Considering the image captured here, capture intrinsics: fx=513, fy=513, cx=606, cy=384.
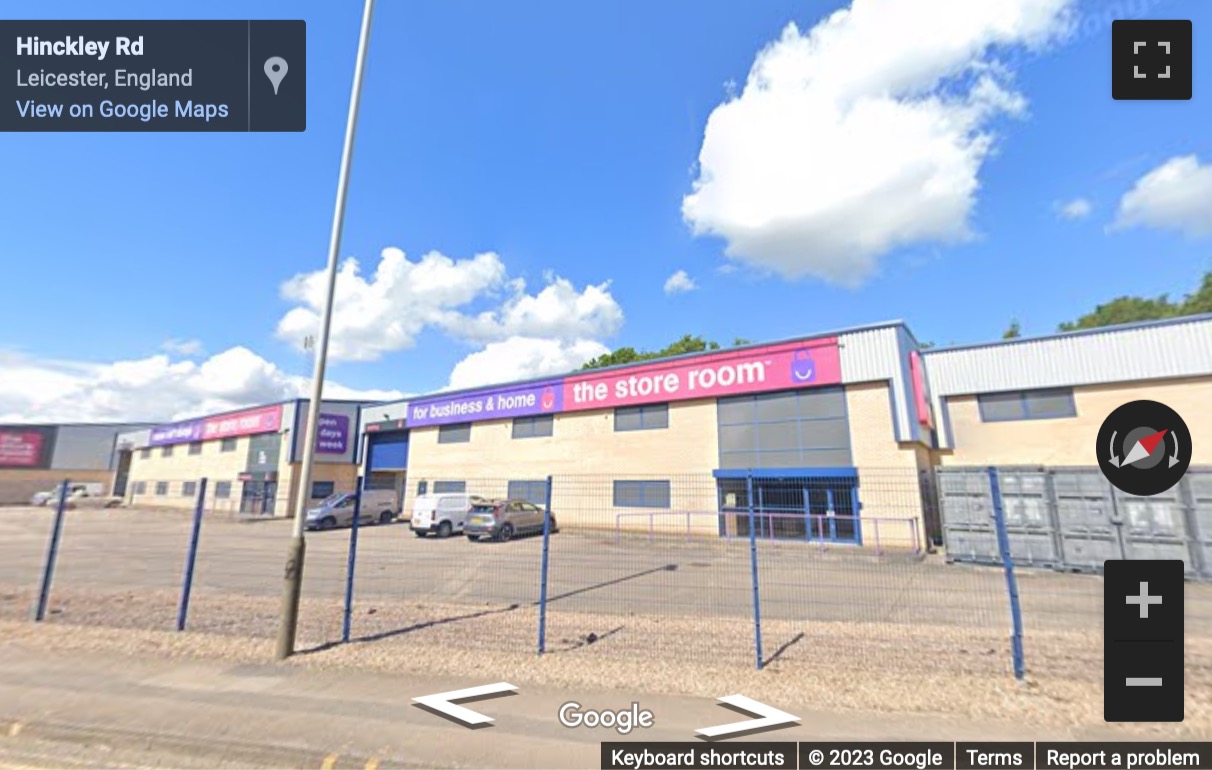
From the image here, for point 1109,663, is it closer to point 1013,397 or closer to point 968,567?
point 968,567

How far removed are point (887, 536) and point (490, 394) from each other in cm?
2038

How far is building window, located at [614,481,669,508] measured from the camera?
2206 centimetres

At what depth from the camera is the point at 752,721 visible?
15.1ft

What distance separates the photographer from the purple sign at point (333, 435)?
35.1 metres

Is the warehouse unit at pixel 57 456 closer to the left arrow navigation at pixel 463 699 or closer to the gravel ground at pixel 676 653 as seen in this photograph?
the gravel ground at pixel 676 653

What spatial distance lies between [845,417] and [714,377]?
531 cm

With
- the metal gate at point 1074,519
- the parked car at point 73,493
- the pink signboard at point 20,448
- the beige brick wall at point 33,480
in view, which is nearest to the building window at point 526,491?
the metal gate at point 1074,519

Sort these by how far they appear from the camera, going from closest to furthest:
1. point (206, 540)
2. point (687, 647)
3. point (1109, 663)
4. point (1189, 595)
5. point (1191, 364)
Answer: point (1109, 663) < point (687, 647) < point (1189, 595) < point (1191, 364) < point (206, 540)

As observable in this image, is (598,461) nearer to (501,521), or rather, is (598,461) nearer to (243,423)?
(501,521)

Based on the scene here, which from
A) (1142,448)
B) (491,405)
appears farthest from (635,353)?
(1142,448)

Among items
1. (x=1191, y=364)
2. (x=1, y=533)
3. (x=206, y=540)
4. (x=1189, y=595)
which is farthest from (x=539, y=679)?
(x=1, y=533)

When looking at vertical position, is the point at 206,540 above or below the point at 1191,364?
below

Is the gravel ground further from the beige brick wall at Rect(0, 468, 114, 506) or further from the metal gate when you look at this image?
the beige brick wall at Rect(0, 468, 114, 506)

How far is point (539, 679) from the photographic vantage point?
18.6ft
